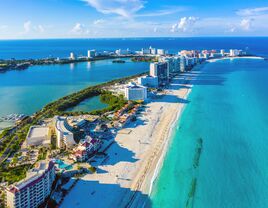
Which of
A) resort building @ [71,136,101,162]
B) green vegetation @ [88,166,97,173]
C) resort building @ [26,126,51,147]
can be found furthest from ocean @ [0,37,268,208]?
resort building @ [26,126,51,147]

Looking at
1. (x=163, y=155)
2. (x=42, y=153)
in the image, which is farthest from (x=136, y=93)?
(x=42, y=153)

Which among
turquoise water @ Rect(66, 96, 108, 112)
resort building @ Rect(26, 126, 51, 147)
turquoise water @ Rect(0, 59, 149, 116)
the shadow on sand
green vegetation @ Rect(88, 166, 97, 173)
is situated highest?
turquoise water @ Rect(0, 59, 149, 116)

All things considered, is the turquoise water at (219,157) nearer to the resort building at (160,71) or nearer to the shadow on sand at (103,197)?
the shadow on sand at (103,197)

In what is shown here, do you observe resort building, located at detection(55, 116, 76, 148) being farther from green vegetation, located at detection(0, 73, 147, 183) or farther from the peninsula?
green vegetation, located at detection(0, 73, 147, 183)

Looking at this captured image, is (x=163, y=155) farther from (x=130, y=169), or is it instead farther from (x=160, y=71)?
(x=160, y=71)

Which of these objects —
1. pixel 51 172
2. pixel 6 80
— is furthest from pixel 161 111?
pixel 6 80

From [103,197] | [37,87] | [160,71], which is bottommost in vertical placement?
[103,197]
